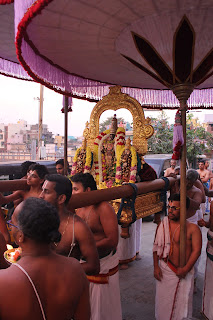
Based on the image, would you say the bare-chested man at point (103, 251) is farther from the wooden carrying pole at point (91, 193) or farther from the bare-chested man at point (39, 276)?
the bare-chested man at point (39, 276)

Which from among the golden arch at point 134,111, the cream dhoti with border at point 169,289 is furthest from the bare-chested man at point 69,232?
the golden arch at point 134,111

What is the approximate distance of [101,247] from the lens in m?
2.45

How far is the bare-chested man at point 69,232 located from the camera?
1881 mm

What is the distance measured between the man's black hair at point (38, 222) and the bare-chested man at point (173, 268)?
197 centimetres

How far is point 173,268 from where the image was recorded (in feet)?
9.51

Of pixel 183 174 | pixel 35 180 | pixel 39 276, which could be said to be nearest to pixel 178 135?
pixel 183 174

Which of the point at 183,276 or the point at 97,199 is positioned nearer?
the point at 97,199

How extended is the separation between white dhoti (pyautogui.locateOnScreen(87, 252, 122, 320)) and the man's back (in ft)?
4.55

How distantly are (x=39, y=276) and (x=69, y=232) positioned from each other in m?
0.76

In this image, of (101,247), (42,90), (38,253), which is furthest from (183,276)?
(42,90)

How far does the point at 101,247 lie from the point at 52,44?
2.19 m

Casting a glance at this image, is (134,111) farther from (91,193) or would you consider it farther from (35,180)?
(91,193)

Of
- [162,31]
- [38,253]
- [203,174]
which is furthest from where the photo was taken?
[203,174]

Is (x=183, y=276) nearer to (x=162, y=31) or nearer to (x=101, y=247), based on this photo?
(x=101, y=247)
